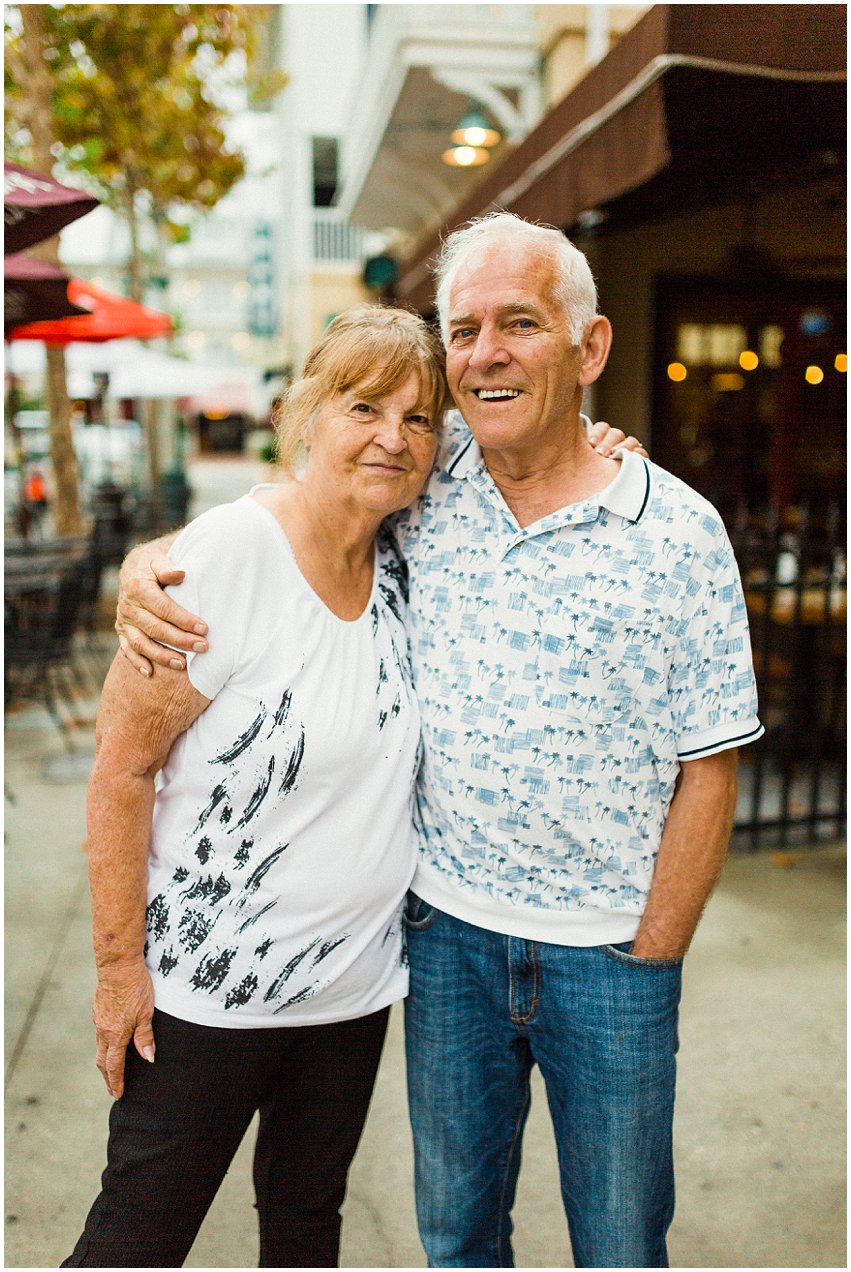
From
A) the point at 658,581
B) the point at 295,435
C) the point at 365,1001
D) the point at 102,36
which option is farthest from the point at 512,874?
the point at 102,36

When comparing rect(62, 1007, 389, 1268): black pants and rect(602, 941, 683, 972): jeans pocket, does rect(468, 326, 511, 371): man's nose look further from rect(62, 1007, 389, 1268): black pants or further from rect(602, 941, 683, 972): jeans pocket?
rect(62, 1007, 389, 1268): black pants

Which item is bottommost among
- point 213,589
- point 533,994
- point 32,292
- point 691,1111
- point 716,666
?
point 691,1111

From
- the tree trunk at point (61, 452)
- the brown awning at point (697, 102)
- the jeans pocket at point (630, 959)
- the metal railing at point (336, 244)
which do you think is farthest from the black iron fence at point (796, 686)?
the metal railing at point (336, 244)

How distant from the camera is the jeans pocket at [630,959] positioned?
182 cm

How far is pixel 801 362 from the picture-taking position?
901cm

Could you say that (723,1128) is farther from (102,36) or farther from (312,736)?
(102,36)

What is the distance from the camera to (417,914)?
2023mm

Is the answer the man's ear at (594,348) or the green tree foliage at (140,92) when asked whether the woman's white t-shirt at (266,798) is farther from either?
the green tree foliage at (140,92)

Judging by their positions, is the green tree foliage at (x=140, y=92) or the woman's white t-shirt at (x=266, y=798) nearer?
the woman's white t-shirt at (x=266, y=798)

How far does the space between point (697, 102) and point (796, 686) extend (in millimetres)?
2859

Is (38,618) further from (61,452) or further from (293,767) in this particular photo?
(293,767)

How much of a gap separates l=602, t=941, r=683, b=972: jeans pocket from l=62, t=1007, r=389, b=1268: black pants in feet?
1.60

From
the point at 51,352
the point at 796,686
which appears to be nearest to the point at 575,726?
the point at 796,686

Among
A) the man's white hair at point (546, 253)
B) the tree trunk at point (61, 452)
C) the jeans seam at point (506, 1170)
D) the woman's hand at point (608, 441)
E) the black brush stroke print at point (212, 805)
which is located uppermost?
the tree trunk at point (61, 452)
